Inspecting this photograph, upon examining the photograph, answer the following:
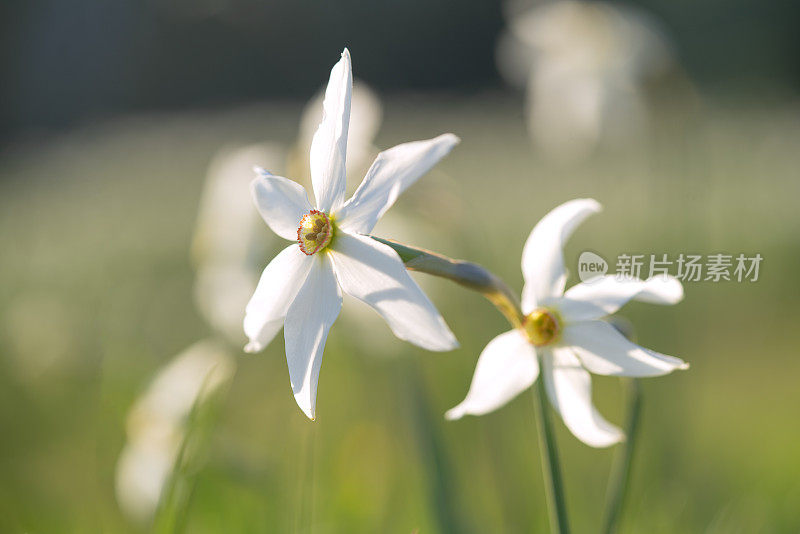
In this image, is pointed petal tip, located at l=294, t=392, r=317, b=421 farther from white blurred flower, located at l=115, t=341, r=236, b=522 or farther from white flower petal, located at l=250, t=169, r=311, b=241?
white blurred flower, located at l=115, t=341, r=236, b=522

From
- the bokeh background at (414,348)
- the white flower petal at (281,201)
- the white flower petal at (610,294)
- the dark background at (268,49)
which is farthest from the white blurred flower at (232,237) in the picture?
the dark background at (268,49)

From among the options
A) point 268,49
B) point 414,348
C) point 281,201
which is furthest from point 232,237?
point 268,49

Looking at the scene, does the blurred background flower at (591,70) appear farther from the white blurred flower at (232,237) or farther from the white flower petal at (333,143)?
the white flower petal at (333,143)

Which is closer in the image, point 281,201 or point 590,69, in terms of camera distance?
point 281,201

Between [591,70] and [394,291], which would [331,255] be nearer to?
[394,291]

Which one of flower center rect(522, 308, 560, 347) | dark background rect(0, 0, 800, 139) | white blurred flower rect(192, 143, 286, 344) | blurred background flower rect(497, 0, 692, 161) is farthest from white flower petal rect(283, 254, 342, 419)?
dark background rect(0, 0, 800, 139)
